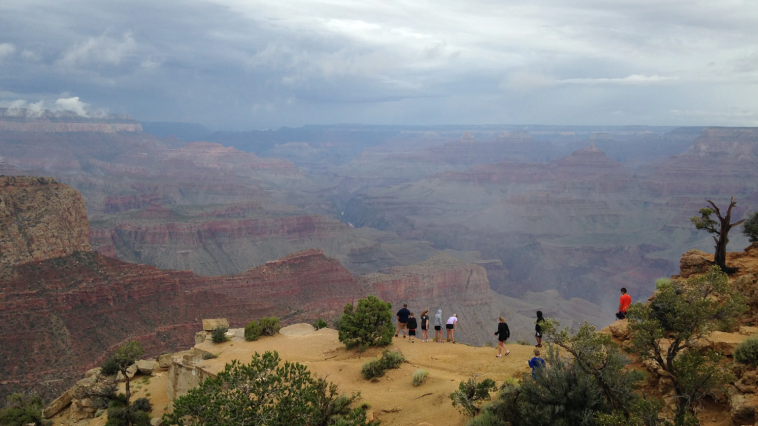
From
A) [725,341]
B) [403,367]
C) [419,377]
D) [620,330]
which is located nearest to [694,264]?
[620,330]

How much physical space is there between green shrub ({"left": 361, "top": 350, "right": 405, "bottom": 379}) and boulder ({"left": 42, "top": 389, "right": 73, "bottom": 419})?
1373 cm

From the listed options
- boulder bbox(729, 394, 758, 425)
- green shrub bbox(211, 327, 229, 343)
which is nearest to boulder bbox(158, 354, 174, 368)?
green shrub bbox(211, 327, 229, 343)

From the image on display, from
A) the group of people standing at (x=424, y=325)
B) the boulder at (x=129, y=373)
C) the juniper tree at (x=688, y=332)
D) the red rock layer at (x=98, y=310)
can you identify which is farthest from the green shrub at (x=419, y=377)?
the red rock layer at (x=98, y=310)

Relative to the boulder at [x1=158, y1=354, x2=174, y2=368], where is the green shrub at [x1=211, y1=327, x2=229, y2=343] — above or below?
above

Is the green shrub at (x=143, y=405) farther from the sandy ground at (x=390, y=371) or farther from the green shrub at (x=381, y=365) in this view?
the green shrub at (x=381, y=365)

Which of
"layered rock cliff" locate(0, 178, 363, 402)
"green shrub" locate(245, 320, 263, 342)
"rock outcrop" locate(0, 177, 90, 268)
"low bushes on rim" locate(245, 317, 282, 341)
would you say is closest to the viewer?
"green shrub" locate(245, 320, 263, 342)

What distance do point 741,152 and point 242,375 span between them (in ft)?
636

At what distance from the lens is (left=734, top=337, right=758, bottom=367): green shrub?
10.0m

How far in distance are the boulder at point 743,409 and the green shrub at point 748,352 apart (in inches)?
38.1

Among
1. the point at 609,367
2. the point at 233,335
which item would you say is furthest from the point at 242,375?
the point at 233,335

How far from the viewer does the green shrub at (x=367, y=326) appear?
63.9 ft

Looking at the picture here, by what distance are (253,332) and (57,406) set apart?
27.2 feet

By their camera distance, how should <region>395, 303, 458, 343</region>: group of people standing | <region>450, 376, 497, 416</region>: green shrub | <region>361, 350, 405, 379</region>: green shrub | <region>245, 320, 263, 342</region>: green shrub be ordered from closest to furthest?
<region>450, 376, 497, 416</region>: green shrub → <region>361, 350, 405, 379</region>: green shrub → <region>395, 303, 458, 343</region>: group of people standing → <region>245, 320, 263, 342</region>: green shrub

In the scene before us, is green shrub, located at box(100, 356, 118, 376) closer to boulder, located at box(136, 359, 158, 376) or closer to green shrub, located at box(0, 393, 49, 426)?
boulder, located at box(136, 359, 158, 376)
